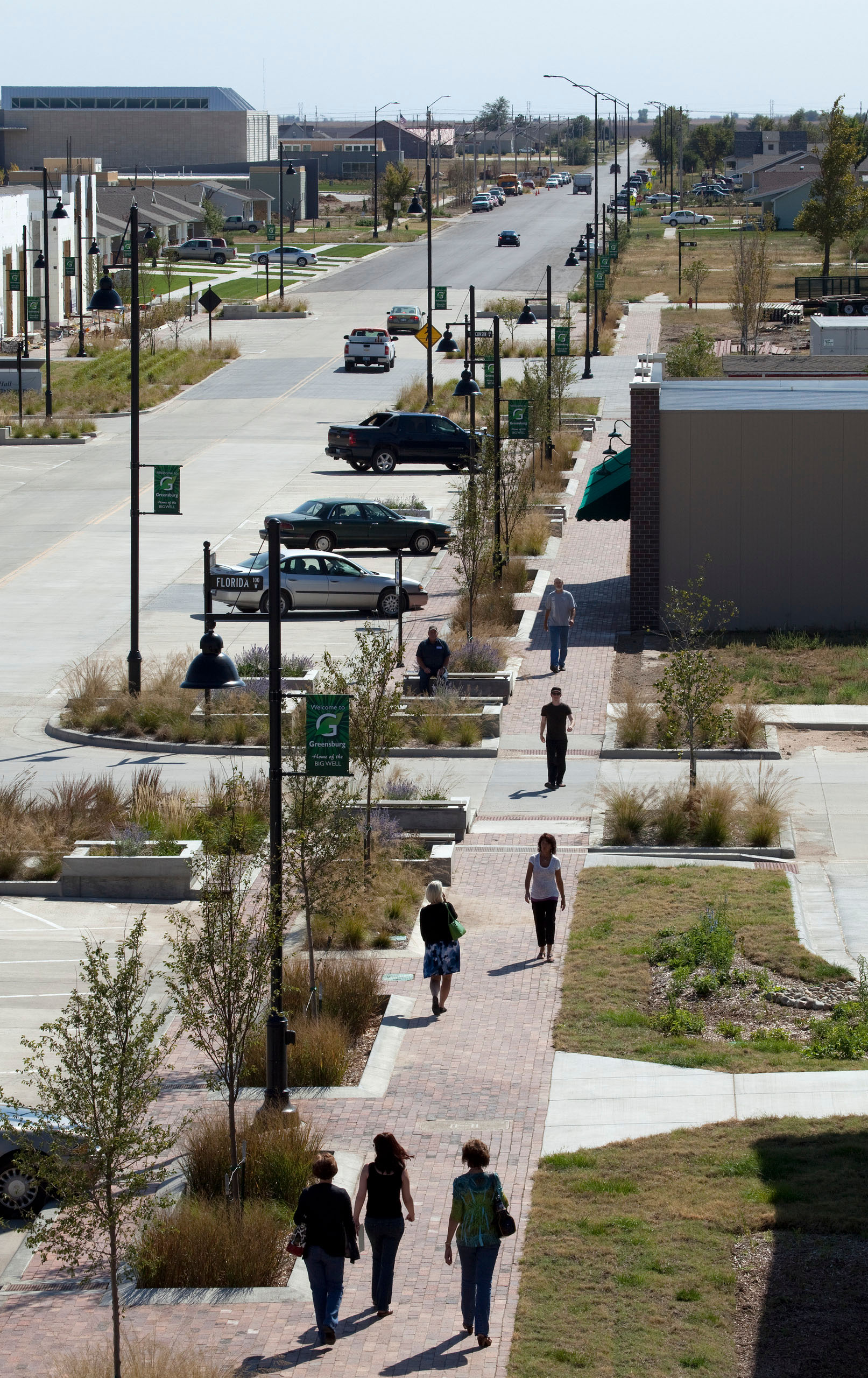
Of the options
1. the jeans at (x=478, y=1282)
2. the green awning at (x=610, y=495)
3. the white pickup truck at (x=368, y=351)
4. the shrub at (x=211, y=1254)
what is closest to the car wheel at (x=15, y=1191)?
the shrub at (x=211, y=1254)

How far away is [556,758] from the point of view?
21.4m

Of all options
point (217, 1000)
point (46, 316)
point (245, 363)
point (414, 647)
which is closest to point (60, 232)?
point (245, 363)

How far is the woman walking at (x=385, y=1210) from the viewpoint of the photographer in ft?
32.3

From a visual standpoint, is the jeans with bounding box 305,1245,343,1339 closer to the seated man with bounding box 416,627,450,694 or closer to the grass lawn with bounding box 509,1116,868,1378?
the grass lawn with bounding box 509,1116,868,1378

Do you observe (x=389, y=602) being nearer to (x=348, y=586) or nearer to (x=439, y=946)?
(x=348, y=586)

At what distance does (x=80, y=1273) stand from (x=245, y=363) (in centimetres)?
5397

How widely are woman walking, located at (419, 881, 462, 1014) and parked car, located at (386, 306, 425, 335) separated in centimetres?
5728

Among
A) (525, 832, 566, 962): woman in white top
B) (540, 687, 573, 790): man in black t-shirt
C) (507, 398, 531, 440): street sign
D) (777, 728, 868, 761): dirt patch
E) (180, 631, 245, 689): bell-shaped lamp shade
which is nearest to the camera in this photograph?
(525, 832, 566, 962): woman in white top

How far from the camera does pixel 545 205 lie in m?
A: 143

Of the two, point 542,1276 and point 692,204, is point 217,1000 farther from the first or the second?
point 692,204

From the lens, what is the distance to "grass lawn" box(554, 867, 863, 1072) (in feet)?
44.9

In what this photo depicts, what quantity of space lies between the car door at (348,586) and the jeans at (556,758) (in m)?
9.58

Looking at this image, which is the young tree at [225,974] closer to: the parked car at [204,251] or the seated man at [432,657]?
the seated man at [432,657]

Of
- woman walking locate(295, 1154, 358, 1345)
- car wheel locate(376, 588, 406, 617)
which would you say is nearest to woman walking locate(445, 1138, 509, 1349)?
woman walking locate(295, 1154, 358, 1345)
